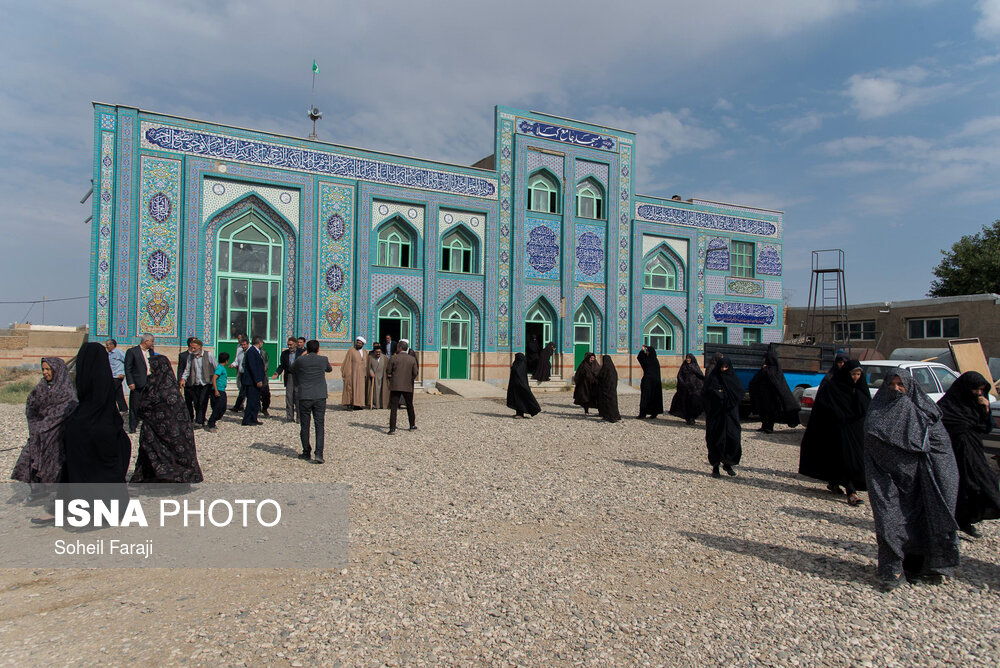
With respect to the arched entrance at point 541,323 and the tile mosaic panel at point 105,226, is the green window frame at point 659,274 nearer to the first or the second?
the arched entrance at point 541,323

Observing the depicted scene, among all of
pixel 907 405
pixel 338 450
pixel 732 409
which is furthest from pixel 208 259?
pixel 907 405

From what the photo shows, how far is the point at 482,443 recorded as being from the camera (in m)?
9.28

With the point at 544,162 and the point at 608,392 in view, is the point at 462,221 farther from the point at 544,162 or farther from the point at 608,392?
the point at 608,392

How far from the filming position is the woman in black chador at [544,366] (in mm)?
19672

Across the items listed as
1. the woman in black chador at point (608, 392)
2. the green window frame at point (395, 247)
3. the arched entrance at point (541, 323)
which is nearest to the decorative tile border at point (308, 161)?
the green window frame at point (395, 247)

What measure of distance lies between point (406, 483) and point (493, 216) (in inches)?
538

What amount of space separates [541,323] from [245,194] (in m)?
9.48

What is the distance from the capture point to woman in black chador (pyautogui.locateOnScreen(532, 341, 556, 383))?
19.7 m

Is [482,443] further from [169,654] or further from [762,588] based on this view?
[169,654]

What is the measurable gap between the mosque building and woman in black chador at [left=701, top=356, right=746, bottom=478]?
11.7m

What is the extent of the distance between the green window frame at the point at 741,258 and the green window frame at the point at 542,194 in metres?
7.47

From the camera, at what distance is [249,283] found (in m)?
16.3

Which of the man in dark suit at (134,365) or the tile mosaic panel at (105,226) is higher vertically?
the tile mosaic panel at (105,226)

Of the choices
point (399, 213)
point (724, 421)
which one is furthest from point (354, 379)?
point (724, 421)
